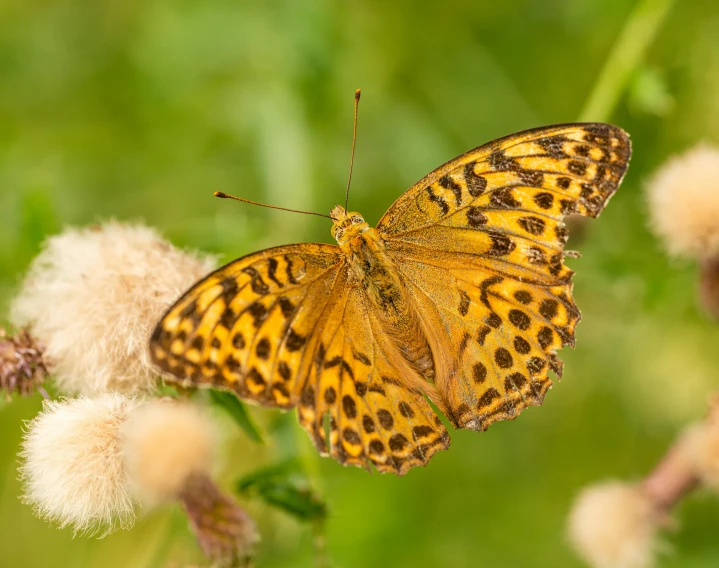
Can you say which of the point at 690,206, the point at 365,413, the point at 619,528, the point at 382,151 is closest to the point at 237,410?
the point at 365,413

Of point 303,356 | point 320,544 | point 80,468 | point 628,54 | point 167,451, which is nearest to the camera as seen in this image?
point 167,451

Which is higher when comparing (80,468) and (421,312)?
(421,312)

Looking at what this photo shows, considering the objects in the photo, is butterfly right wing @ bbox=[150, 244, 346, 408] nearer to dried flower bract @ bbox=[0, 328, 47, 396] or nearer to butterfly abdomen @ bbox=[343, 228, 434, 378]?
butterfly abdomen @ bbox=[343, 228, 434, 378]

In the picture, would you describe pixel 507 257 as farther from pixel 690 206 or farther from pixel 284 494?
pixel 284 494

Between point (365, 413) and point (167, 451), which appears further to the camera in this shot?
point (365, 413)

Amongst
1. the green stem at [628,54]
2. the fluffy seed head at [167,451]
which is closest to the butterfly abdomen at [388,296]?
the fluffy seed head at [167,451]

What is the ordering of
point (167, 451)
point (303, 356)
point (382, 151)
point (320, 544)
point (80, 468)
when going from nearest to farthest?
point (167, 451)
point (80, 468)
point (303, 356)
point (320, 544)
point (382, 151)

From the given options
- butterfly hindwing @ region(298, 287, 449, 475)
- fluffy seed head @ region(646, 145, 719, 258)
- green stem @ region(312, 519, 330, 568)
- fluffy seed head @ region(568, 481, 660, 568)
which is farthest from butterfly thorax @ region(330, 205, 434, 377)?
fluffy seed head @ region(646, 145, 719, 258)

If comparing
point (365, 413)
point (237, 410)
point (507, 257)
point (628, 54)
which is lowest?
point (365, 413)
